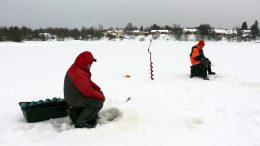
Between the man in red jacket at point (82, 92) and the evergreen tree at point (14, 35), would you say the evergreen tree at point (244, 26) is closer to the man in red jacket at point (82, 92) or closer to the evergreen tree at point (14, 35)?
the evergreen tree at point (14, 35)

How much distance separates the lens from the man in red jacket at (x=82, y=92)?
523 cm

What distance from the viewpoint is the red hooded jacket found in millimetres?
5211

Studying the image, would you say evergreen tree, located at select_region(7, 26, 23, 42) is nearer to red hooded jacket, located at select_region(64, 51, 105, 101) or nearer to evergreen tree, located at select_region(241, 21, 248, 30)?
red hooded jacket, located at select_region(64, 51, 105, 101)

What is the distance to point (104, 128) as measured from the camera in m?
5.21

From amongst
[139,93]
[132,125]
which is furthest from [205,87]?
[132,125]

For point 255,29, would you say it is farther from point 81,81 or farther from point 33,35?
point 81,81

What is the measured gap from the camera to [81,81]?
17.0 ft

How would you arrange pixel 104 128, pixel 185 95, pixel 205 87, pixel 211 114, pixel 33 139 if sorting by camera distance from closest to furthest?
pixel 33 139 < pixel 104 128 < pixel 211 114 < pixel 185 95 < pixel 205 87

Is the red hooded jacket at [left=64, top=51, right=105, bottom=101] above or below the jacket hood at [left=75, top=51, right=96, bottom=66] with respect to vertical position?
below

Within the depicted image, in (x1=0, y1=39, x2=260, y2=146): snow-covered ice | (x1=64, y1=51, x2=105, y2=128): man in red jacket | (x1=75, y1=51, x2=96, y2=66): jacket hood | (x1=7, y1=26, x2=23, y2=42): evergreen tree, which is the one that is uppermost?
(x1=7, y1=26, x2=23, y2=42): evergreen tree

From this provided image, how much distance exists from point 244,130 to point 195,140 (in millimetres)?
1050

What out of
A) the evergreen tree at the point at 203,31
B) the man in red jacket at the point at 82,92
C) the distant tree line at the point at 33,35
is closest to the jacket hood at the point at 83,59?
the man in red jacket at the point at 82,92

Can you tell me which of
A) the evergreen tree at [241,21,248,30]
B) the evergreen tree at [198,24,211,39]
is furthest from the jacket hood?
the evergreen tree at [241,21,248,30]

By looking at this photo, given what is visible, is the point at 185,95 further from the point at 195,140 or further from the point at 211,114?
the point at 195,140
